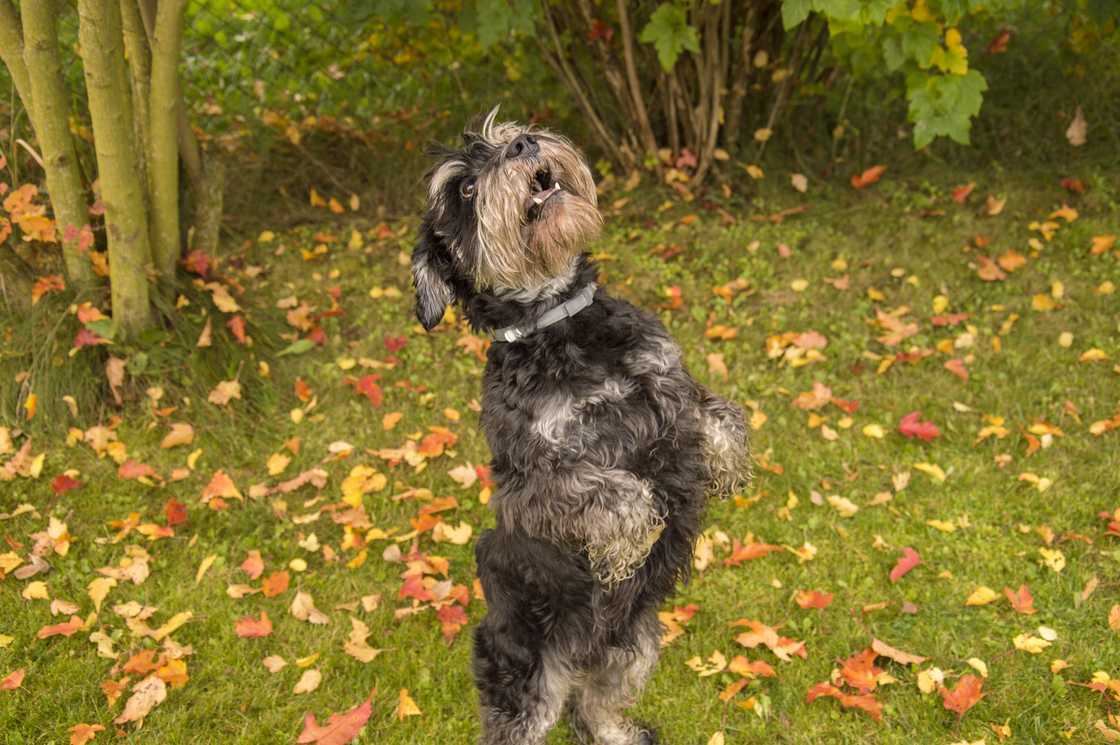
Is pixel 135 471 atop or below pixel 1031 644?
below

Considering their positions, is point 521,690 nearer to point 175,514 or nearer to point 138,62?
point 175,514

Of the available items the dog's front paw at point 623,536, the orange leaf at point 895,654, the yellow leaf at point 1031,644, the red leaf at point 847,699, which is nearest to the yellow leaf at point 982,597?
the yellow leaf at point 1031,644

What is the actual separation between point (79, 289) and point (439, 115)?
3.57 metres

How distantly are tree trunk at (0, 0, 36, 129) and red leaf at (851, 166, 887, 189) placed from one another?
5.98 m

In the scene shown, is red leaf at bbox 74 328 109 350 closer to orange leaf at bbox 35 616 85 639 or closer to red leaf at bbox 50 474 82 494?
red leaf at bbox 50 474 82 494

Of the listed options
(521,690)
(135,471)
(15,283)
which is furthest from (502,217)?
(15,283)

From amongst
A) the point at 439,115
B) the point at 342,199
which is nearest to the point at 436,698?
the point at 342,199

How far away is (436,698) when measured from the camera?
435cm

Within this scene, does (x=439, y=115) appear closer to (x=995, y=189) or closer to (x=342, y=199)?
(x=342, y=199)

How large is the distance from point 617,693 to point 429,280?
1853 mm

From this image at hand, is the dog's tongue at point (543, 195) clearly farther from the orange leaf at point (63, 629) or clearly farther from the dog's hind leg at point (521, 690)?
the orange leaf at point (63, 629)

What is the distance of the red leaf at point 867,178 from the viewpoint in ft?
25.4

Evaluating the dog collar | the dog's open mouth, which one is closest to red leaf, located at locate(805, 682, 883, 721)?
the dog collar

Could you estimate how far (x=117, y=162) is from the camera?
5.68 m
